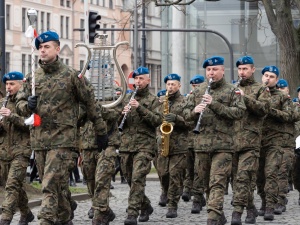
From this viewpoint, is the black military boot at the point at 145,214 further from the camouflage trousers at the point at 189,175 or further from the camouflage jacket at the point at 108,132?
the camouflage trousers at the point at 189,175

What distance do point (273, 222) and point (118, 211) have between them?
2.75 m

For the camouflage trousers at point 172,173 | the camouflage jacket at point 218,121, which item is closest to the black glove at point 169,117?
the camouflage trousers at point 172,173

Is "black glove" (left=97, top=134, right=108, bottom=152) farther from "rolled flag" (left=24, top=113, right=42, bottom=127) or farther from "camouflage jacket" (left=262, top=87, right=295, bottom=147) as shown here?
"camouflage jacket" (left=262, top=87, right=295, bottom=147)

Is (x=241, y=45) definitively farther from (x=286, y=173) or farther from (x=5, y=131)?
(x=5, y=131)

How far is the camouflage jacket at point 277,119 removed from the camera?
598 inches

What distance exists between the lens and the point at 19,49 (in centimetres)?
6938

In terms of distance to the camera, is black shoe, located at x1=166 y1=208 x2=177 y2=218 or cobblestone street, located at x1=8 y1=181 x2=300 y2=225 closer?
cobblestone street, located at x1=8 y1=181 x2=300 y2=225

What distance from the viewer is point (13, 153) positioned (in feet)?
43.9

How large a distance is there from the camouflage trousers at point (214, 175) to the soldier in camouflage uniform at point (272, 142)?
2064 mm

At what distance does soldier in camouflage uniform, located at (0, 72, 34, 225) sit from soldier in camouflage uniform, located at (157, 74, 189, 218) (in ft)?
8.86

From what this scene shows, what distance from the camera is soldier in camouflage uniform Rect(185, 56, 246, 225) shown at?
12652mm

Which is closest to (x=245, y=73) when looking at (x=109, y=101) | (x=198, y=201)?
(x=109, y=101)

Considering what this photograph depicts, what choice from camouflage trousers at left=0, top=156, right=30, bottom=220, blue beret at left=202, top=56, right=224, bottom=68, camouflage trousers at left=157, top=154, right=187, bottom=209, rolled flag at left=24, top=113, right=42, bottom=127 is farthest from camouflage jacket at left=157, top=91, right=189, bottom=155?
rolled flag at left=24, top=113, right=42, bottom=127

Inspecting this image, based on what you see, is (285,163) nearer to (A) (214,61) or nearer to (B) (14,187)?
(A) (214,61)
